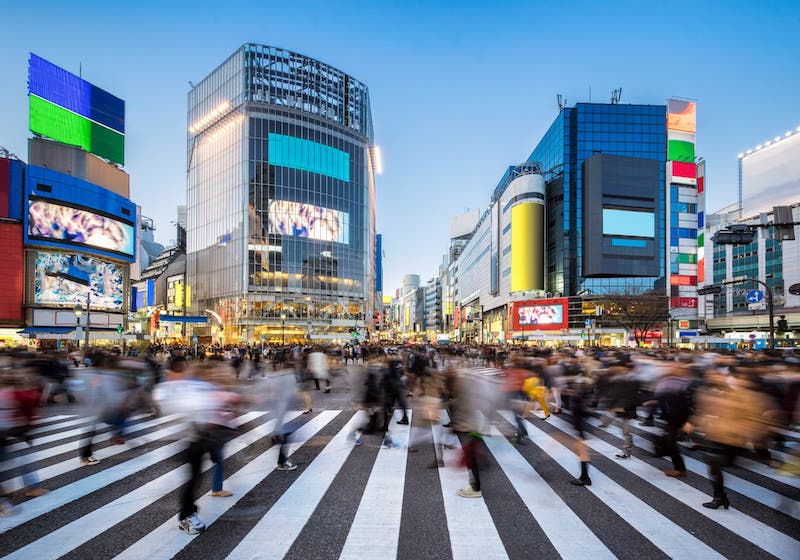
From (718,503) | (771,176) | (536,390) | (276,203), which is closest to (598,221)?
(771,176)

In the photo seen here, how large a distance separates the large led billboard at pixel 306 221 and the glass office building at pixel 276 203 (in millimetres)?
180

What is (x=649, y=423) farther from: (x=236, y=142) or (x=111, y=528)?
(x=236, y=142)

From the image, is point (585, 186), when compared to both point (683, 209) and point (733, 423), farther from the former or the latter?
point (733, 423)

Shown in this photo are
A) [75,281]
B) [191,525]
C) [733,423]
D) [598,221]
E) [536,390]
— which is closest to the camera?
[191,525]

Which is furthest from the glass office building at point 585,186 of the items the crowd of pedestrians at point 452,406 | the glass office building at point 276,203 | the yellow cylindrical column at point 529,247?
the crowd of pedestrians at point 452,406

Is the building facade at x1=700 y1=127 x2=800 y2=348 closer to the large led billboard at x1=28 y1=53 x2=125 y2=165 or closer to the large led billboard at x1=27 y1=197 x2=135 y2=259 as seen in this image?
the large led billboard at x1=27 y1=197 x2=135 y2=259

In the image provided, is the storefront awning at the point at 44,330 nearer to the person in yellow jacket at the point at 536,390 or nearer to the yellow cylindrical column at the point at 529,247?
the person in yellow jacket at the point at 536,390

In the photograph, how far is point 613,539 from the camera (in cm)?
515

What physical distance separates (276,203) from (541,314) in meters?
50.1

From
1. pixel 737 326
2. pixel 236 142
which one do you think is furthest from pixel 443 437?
pixel 737 326

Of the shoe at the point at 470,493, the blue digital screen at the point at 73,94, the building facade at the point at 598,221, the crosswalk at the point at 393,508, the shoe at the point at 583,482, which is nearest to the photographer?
the crosswalk at the point at 393,508

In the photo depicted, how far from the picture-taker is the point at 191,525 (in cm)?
526

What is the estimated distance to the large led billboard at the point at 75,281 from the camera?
169 ft

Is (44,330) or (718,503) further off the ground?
(718,503)
